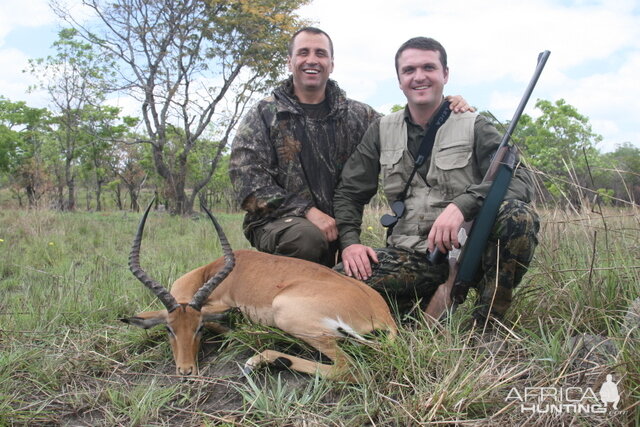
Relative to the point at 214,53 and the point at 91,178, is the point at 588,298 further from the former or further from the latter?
the point at 91,178

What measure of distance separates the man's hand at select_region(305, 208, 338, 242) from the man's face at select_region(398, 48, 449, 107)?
122 centimetres

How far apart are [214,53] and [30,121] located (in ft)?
74.9

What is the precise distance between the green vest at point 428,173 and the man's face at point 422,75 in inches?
9.8

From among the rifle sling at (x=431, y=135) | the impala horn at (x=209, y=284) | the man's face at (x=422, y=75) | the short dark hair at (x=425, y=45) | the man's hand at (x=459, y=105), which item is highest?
the short dark hair at (x=425, y=45)

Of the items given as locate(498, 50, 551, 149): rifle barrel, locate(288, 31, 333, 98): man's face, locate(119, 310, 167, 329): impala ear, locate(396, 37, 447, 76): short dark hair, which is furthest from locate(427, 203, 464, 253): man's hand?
locate(288, 31, 333, 98): man's face

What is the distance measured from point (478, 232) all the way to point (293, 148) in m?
2.04

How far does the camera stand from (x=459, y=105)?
3.97 m

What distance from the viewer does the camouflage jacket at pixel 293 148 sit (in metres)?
4.66

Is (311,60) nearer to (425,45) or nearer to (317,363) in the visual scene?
(425,45)

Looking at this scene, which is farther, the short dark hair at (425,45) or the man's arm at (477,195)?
the short dark hair at (425,45)

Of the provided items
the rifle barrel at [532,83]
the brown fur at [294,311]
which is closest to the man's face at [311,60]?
the brown fur at [294,311]

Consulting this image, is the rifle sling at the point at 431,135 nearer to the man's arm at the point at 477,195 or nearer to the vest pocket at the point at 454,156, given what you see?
the vest pocket at the point at 454,156

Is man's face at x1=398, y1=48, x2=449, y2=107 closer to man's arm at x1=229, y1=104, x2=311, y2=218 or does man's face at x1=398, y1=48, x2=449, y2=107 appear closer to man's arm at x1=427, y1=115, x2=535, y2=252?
man's arm at x1=427, y1=115, x2=535, y2=252

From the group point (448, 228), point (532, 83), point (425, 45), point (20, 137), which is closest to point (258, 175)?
point (425, 45)
